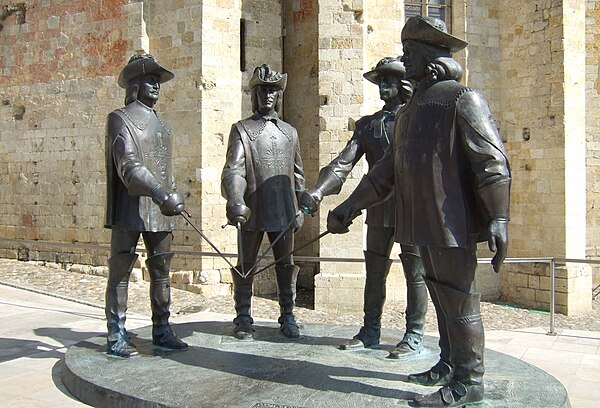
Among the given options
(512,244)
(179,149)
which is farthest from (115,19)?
(512,244)

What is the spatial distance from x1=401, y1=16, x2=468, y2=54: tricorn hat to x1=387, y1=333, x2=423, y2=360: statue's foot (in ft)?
6.89

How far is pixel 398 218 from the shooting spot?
3.72 meters

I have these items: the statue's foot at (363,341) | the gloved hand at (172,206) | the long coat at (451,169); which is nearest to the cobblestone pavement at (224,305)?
the statue's foot at (363,341)

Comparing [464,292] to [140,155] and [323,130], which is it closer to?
[140,155]

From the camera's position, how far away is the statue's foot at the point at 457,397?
11.2ft

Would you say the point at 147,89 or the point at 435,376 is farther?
the point at 147,89

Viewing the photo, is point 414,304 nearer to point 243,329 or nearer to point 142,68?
point 243,329

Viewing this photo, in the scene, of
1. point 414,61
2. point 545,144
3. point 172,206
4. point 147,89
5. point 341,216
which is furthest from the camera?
point 545,144

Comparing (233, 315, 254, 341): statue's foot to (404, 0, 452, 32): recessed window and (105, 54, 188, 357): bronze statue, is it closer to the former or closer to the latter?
(105, 54, 188, 357): bronze statue

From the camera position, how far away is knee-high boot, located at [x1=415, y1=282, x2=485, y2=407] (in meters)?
3.43

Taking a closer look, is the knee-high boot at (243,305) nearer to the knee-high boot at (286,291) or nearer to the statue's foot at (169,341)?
the knee-high boot at (286,291)

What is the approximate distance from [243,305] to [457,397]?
216 centimetres

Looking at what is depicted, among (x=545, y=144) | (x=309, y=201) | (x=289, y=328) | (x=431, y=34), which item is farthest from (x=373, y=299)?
(x=545, y=144)

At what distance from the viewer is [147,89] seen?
4.86 metres
